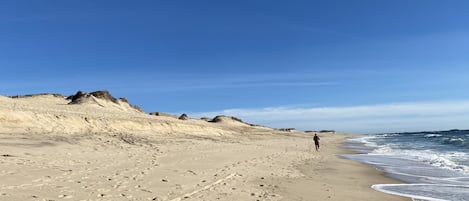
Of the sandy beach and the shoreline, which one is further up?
the sandy beach

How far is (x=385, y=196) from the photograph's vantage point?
11352 millimetres

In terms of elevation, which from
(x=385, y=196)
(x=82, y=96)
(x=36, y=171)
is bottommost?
(x=385, y=196)

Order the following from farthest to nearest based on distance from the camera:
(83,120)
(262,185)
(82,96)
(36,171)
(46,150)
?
(82,96) < (83,120) < (46,150) < (262,185) < (36,171)

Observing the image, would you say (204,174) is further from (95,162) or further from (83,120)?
(83,120)

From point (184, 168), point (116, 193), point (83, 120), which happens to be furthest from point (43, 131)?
point (116, 193)

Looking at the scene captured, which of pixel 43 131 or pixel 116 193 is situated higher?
pixel 43 131

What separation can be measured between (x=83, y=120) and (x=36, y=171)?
1319 centimetres

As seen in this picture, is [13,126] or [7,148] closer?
[7,148]

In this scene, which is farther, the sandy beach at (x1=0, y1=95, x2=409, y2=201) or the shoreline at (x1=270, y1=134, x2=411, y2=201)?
the shoreline at (x1=270, y1=134, x2=411, y2=201)

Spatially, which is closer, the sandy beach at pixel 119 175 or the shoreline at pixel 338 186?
the sandy beach at pixel 119 175

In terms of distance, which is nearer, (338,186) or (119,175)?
(119,175)

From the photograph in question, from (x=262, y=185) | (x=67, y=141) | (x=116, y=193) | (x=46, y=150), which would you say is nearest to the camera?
(x=116, y=193)

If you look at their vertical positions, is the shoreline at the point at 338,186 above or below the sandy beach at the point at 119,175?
below

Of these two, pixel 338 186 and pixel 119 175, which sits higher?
pixel 119 175
